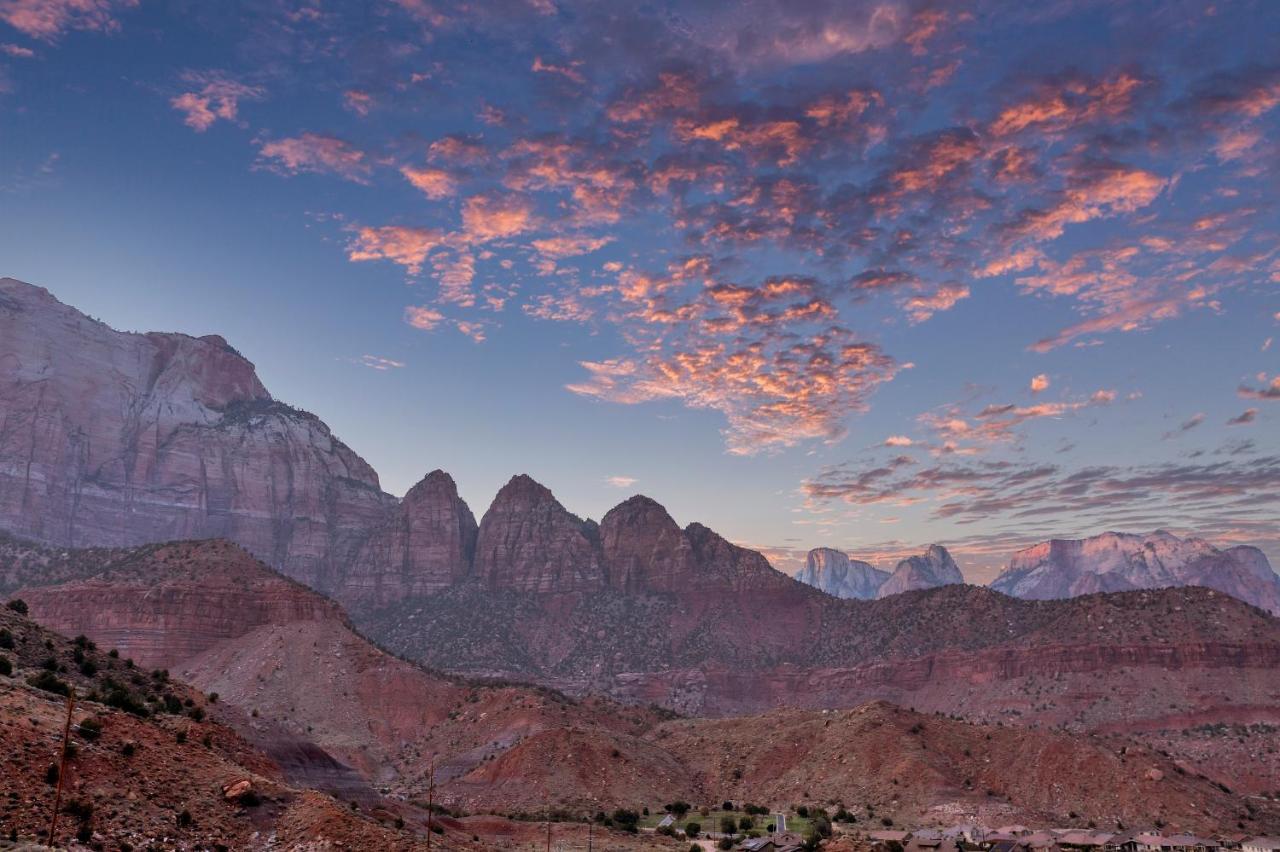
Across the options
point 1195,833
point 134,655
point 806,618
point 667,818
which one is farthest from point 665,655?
point 1195,833

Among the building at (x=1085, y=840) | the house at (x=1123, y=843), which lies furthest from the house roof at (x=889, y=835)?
the house at (x=1123, y=843)

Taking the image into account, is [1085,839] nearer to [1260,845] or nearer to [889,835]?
[1260,845]

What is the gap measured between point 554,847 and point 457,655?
129 metres

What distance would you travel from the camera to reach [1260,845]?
5534 centimetres

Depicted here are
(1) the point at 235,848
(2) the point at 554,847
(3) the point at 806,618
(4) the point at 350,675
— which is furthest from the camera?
(3) the point at 806,618

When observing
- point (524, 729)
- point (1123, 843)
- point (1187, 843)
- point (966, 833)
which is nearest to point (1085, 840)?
point (1123, 843)

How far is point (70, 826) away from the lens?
2659 centimetres

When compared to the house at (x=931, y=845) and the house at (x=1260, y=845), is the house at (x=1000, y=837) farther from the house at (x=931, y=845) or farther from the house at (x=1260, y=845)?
the house at (x=1260, y=845)

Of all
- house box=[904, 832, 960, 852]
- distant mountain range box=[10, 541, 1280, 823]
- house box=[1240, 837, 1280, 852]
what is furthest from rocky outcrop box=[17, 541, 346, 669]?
house box=[1240, 837, 1280, 852]

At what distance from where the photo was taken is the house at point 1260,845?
53.9 meters

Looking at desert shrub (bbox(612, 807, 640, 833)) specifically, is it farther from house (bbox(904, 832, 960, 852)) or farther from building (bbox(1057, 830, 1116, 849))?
building (bbox(1057, 830, 1116, 849))

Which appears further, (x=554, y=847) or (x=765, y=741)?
(x=765, y=741)

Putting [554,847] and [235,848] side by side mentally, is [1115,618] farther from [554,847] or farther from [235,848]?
[235,848]

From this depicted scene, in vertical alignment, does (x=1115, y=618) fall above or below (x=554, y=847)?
above
